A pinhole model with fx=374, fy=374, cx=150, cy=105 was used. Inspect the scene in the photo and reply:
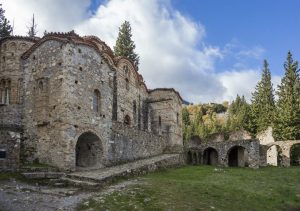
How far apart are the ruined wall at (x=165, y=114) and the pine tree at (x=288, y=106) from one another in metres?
15.1

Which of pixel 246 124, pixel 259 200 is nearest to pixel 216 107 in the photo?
pixel 246 124

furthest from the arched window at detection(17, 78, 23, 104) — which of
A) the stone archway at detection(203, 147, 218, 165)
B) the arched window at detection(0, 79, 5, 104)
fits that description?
the stone archway at detection(203, 147, 218, 165)

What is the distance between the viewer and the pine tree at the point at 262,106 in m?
50.8

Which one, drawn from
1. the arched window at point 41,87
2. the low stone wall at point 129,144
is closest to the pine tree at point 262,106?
the low stone wall at point 129,144

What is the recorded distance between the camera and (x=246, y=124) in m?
54.0

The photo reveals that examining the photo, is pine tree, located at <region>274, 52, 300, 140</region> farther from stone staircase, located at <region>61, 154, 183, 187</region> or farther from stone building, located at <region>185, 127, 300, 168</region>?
stone staircase, located at <region>61, 154, 183, 187</region>

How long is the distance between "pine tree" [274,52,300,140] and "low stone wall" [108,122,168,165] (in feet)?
67.8

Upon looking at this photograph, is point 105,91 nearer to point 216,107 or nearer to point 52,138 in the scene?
point 52,138

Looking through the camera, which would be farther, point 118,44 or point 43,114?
point 118,44

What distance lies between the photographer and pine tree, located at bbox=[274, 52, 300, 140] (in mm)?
46188

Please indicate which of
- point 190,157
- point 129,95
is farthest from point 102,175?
point 190,157

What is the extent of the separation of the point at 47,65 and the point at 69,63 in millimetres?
1743

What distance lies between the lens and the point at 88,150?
25781 mm

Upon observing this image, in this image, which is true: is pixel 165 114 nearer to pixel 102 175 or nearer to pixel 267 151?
pixel 267 151
